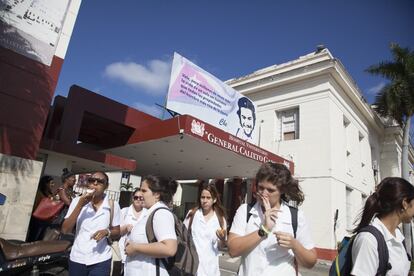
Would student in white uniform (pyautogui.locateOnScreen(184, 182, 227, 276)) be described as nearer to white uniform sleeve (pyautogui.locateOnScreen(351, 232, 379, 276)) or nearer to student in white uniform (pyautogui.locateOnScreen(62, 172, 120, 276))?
student in white uniform (pyautogui.locateOnScreen(62, 172, 120, 276))

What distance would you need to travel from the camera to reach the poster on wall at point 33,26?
6359mm

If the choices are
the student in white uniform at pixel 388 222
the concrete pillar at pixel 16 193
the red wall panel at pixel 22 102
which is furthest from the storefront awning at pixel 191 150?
the student in white uniform at pixel 388 222

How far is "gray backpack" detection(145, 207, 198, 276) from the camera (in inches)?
101

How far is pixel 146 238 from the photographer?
257cm

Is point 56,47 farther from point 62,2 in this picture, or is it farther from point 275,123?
point 275,123

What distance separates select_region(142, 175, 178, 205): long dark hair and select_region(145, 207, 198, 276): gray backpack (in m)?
0.24

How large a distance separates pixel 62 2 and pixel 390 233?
7944 mm

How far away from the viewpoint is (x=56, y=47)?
7.23 meters

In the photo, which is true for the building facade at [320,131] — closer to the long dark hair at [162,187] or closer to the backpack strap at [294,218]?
the long dark hair at [162,187]

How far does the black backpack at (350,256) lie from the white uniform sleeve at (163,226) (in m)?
1.24

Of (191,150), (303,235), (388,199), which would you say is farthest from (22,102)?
(388,199)

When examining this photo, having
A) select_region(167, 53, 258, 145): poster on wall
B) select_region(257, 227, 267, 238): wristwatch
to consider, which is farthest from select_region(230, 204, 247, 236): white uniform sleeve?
select_region(167, 53, 258, 145): poster on wall

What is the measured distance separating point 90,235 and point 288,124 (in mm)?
16056

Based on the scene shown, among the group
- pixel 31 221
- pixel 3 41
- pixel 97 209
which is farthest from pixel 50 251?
pixel 3 41
